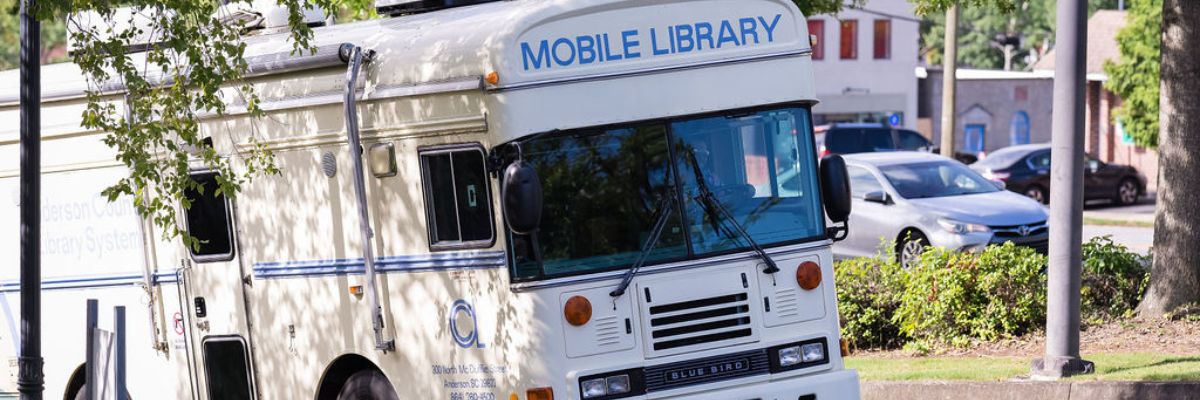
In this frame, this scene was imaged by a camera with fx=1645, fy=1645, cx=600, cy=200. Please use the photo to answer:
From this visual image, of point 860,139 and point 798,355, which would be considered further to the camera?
point 860,139

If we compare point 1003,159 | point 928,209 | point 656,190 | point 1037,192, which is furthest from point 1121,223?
point 656,190

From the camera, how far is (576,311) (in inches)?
323

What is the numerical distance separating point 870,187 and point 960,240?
1866 mm

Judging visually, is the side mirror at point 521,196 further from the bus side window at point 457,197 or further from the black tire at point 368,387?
the black tire at point 368,387

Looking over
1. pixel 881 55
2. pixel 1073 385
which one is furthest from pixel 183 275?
pixel 881 55

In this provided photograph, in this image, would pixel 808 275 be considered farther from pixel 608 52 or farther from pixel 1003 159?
pixel 1003 159

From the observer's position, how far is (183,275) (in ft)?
32.9

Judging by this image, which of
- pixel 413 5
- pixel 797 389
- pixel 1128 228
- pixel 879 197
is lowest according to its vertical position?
pixel 1128 228

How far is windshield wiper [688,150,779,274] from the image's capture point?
27.8ft

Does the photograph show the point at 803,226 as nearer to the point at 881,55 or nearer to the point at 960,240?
the point at 960,240

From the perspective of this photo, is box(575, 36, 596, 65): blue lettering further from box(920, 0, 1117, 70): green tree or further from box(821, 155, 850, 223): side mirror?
box(920, 0, 1117, 70): green tree

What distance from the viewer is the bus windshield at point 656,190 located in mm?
8281

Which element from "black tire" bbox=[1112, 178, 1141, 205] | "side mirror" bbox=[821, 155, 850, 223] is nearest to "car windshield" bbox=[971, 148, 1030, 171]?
"black tire" bbox=[1112, 178, 1141, 205]

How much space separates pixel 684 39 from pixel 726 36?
0.26 meters
